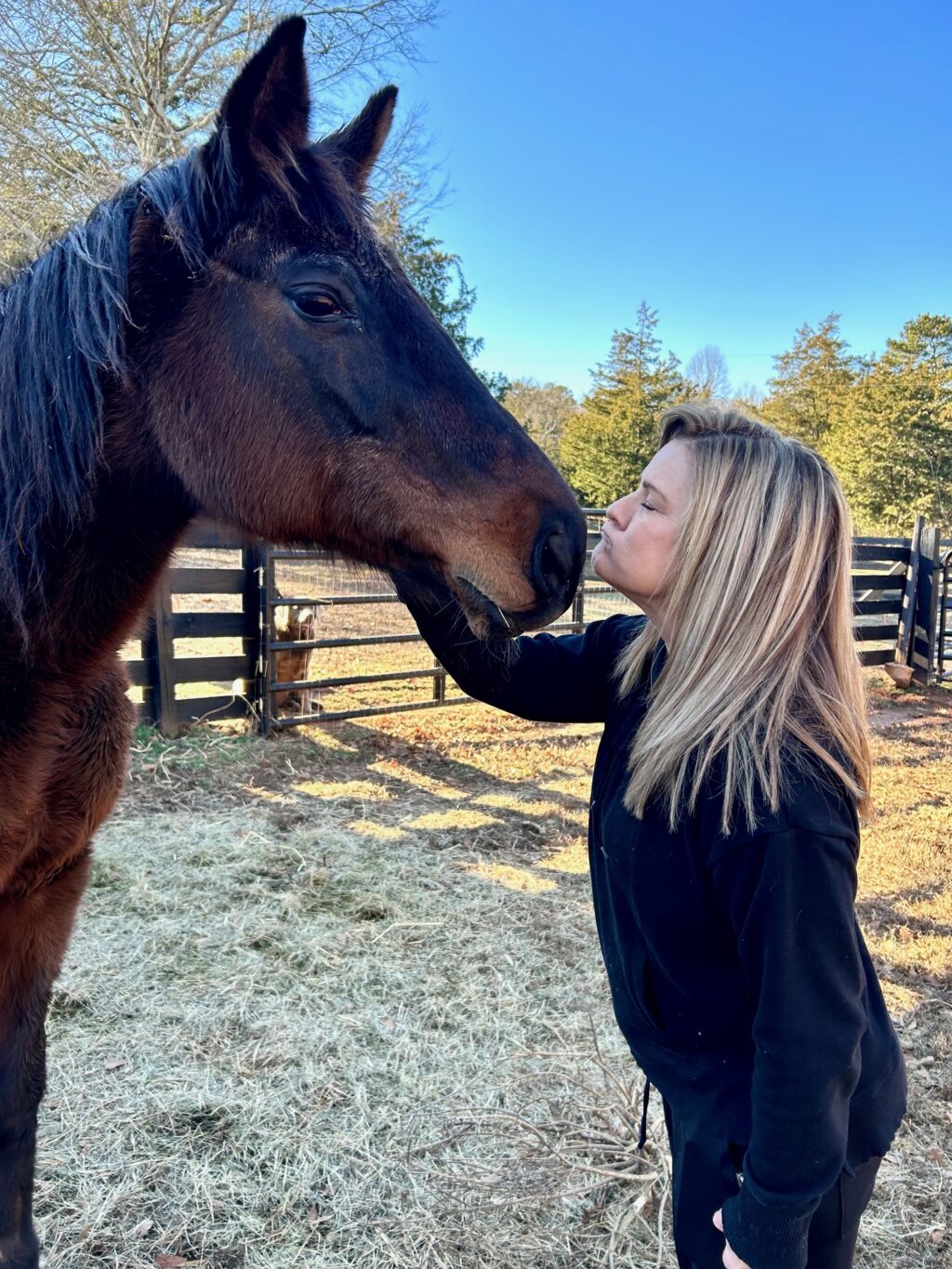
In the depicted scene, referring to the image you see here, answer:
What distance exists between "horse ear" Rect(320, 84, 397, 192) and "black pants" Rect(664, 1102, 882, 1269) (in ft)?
7.23

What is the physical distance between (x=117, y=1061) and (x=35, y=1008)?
36.1 inches

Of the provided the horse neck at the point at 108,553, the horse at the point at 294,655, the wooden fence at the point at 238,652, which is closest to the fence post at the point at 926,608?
the wooden fence at the point at 238,652

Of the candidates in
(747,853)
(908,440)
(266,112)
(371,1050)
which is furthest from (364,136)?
(908,440)

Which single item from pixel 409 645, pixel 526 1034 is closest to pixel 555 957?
pixel 526 1034

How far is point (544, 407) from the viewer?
41.8 meters

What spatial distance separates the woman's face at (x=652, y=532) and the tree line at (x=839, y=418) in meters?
23.4

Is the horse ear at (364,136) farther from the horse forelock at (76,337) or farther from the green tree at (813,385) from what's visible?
the green tree at (813,385)

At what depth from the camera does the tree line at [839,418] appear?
2475 centimetres

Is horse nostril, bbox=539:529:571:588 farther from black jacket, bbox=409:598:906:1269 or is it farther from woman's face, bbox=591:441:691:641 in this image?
black jacket, bbox=409:598:906:1269

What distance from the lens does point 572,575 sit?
1.54m

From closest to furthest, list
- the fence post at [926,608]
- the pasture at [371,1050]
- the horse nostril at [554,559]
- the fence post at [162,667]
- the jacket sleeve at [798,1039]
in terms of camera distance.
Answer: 1. the jacket sleeve at [798,1039]
2. the horse nostril at [554,559]
3. the pasture at [371,1050]
4. the fence post at [162,667]
5. the fence post at [926,608]

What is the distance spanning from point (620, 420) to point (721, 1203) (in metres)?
30.4

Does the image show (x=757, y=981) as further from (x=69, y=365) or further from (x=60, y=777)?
(x=69, y=365)

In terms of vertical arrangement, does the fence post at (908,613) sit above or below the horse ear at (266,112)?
below
